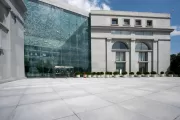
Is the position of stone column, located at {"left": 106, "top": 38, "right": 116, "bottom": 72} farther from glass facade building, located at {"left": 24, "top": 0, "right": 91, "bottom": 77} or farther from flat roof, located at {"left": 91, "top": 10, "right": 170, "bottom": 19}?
flat roof, located at {"left": 91, "top": 10, "right": 170, "bottom": 19}

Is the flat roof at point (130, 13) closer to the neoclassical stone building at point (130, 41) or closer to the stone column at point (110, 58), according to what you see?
the neoclassical stone building at point (130, 41)

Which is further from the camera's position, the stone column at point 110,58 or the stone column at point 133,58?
the stone column at point 133,58

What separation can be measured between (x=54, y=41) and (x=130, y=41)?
22.9 m

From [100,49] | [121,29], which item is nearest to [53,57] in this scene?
[100,49]

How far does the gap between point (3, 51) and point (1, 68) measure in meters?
2.34

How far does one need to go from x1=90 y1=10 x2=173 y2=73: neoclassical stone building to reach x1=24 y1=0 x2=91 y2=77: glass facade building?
11.0 ft

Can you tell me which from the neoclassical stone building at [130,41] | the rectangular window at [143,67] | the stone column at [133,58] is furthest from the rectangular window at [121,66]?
the rectangular window at [143,67]

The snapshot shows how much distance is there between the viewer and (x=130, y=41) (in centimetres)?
3497

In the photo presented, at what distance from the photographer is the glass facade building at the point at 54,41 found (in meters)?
26.9

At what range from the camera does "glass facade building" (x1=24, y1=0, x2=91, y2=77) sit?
26.9m

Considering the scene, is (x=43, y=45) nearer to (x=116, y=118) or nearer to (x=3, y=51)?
(x=3, y=51)

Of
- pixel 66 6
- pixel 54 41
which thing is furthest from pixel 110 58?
pixel 66 6

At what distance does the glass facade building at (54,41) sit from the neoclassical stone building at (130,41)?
132 inches

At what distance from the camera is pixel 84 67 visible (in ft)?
109
